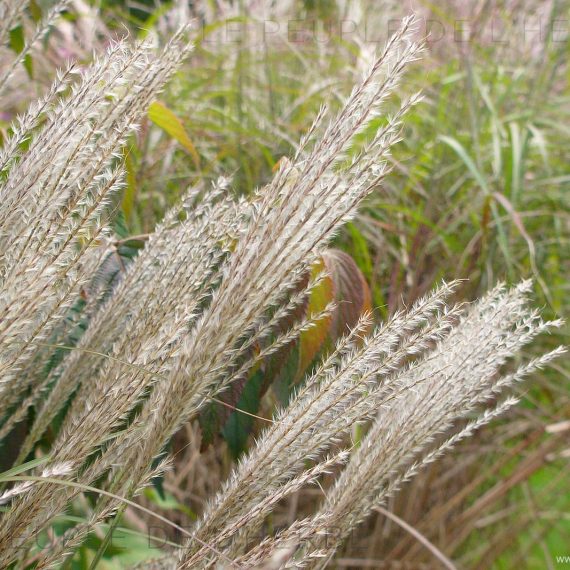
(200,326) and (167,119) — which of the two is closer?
(200,326)

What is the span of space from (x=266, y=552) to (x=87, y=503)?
0.62 meters

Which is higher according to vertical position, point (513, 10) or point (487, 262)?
point (513, 10)

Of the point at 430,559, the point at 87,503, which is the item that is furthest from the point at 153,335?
the point at 430,559

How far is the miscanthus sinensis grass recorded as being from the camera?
576 millimetres

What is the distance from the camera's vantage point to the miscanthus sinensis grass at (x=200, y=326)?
576mm

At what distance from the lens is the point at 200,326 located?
1.99 feet

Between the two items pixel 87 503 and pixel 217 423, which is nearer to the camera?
pixel 217 423

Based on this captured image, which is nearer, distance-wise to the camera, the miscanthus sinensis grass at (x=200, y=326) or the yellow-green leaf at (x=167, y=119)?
the miscanthus sinensis grass at (x=200, y=326)

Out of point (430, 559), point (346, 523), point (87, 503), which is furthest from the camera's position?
point (430, 559)

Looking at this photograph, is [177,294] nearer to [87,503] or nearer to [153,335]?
[153,335]

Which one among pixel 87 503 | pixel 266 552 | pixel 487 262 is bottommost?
pixel 487 262

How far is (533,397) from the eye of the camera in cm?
188

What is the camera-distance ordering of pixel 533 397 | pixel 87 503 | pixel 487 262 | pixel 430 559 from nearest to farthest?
pixel 87 503
pixel 487 262
pixel 430 559
pixel 533 397

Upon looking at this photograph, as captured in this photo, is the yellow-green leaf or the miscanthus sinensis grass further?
the yellow-green leaf
